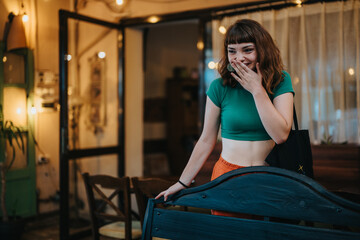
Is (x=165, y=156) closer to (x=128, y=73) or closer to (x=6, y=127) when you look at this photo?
(x=128, y=73)

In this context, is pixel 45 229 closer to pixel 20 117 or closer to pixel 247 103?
pixel 20 117

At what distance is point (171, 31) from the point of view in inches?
284

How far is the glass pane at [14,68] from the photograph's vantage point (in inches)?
166

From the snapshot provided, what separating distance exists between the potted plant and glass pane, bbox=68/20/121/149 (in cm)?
61

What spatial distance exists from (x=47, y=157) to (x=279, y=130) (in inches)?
159

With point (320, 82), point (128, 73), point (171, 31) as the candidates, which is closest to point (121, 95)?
point (128, 73)

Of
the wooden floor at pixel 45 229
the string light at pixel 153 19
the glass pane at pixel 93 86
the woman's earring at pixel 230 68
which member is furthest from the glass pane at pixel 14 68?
the woman's earring at pixel 230 68

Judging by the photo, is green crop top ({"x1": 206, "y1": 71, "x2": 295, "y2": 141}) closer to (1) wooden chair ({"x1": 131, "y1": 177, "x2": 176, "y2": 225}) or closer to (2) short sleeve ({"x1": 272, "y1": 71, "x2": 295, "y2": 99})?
(2) short sleeve ({"x1": 272, "y1": 71, "x2": 295, "y2": 99})

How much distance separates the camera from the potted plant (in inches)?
145

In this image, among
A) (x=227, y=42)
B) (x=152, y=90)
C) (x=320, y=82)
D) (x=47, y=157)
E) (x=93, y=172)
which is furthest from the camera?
(x=152, y=90)

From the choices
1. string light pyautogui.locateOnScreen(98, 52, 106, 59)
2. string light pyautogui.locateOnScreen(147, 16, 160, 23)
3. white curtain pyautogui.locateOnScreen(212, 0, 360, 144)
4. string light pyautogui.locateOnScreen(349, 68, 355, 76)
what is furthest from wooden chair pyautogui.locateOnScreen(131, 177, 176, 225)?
string light pyautogui.locateOnScreen(98, 52, 106, 59)

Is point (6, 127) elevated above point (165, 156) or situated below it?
above

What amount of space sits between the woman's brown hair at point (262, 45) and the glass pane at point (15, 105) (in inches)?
135

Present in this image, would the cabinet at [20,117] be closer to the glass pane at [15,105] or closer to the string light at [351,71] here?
the glass pane at [15,105]
